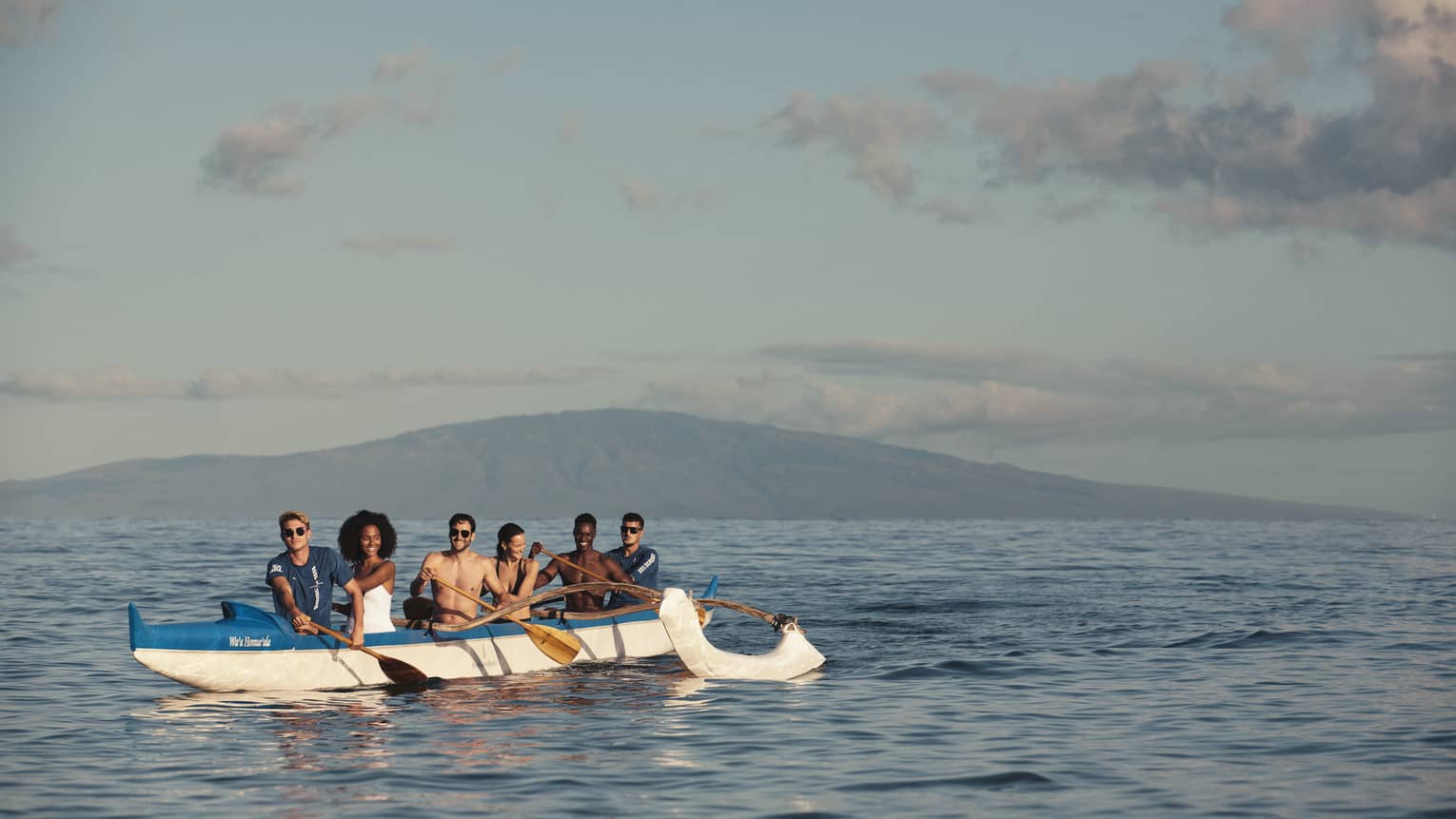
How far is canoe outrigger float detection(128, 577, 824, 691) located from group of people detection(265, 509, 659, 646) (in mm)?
269

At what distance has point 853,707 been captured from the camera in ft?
53.0

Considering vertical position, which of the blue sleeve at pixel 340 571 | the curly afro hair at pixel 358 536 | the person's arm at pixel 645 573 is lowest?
the person's arm at pixel 645 573

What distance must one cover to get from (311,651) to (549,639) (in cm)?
319

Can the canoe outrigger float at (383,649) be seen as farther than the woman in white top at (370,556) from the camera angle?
No

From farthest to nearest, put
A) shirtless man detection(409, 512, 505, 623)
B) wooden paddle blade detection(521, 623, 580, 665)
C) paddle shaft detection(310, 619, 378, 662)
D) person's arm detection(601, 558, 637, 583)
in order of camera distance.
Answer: person's arm detection(601, 558, 637, 583), wooden paddle blade detection(521, 623, 580, 665), shirtless man detection(409, 512, 505, 623), paddle shaft detection(310, 619, 378, 662)

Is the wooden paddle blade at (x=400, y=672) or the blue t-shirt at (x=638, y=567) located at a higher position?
the blue t-shirt at (x=638, y=567)

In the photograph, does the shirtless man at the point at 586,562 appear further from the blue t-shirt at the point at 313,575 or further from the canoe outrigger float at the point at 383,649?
the blue t-shirt at the point at 313,575

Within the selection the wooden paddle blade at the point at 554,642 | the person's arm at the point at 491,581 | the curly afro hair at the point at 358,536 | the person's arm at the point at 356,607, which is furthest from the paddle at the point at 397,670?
the person's arm at the point at 491,581

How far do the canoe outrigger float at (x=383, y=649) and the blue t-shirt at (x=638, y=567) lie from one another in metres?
0.82

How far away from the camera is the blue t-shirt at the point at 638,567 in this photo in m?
21.3

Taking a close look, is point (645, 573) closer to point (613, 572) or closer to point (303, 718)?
point (613, 572)

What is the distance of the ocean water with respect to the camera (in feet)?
38.1

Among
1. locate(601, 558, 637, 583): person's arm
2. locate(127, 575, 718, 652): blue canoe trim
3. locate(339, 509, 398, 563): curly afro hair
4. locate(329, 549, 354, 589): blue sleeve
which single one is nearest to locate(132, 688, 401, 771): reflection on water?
locate(127, 575, 718, 652): blue canoe trim

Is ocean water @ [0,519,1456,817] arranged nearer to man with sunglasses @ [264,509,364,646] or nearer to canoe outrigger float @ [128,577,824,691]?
canoe outrigger float @ [128,577,824,691]
